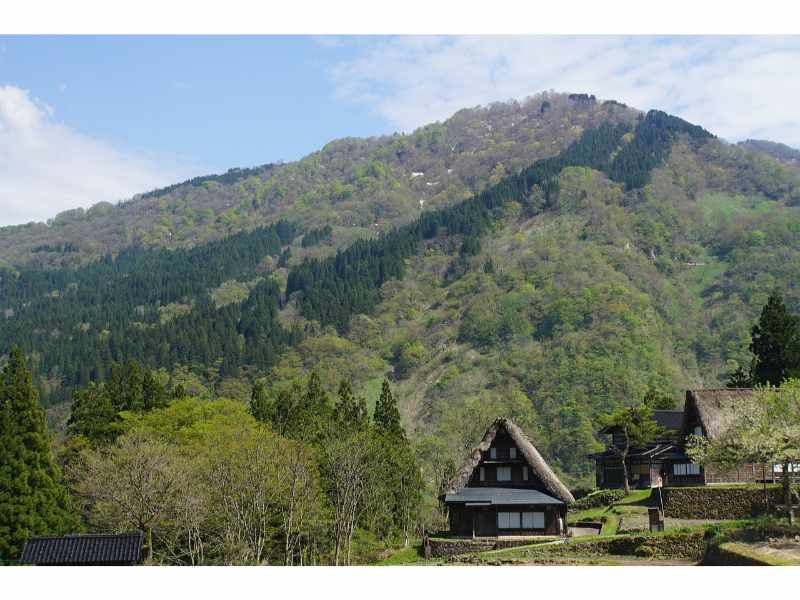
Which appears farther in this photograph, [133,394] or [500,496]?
[133,394]

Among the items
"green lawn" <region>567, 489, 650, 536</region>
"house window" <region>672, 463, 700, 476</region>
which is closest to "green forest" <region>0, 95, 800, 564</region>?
"green lawn" <region>567, 489, 650, 536</region>

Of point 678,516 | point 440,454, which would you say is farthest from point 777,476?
point 440,454

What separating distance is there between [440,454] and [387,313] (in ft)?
243

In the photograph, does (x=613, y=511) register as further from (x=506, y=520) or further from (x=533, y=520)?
(x=506, y=520)

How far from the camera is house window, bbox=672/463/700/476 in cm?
5588

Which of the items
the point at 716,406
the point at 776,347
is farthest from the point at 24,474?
the point at 776,347

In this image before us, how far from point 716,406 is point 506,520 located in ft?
48.3

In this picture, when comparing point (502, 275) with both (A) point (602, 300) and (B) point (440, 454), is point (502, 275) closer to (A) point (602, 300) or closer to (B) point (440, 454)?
(A) point (602, 300)

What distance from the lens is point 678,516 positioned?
4622 centimetres

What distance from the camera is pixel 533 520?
52.0 m

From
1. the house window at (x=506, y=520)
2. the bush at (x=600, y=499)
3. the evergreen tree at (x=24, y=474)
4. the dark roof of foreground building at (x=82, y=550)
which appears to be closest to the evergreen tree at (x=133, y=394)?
the evergreen tree at (x=24, y=474)

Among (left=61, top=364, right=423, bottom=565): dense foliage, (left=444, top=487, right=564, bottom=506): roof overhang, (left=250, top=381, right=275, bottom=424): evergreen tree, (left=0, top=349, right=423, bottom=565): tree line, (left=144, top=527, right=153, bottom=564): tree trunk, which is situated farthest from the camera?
(left=250, top=381, right=275, bottom=424): evergreen tree

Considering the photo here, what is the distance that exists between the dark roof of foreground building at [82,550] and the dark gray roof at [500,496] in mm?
24029

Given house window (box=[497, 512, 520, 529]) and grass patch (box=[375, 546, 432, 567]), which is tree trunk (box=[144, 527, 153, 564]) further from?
house window (box=[497, 512, 520, 529])
